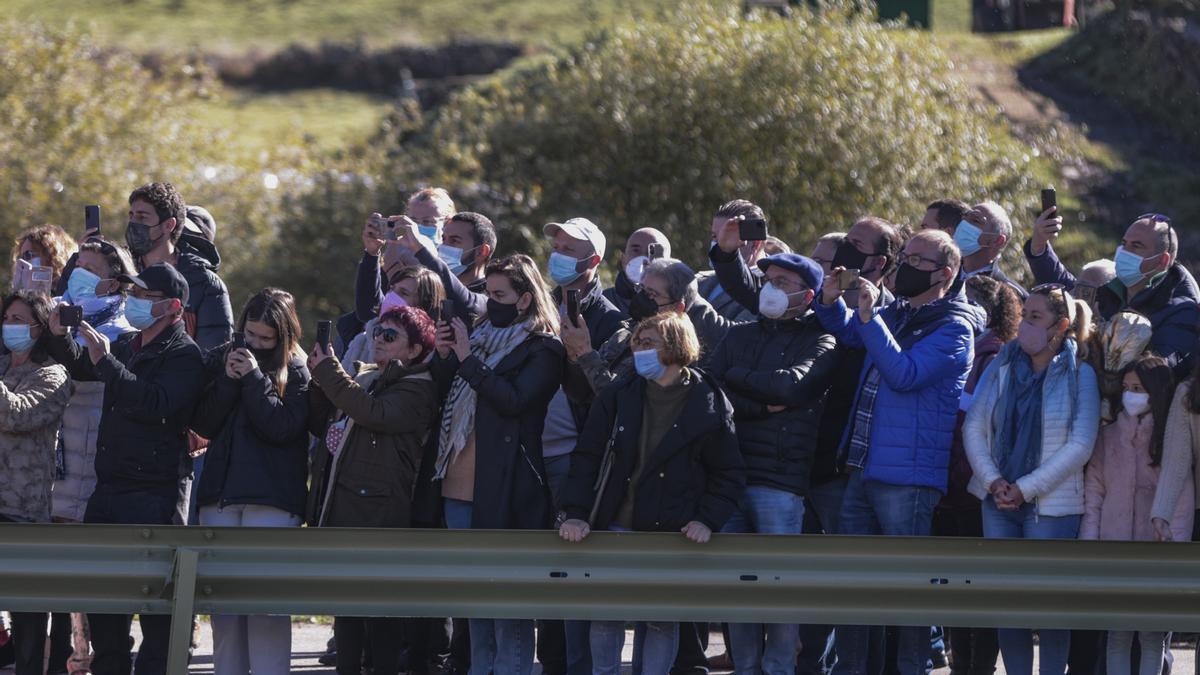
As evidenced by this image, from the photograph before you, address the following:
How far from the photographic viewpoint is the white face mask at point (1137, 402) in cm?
745

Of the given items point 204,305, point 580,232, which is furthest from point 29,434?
point 580,232

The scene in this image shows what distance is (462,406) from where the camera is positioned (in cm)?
773

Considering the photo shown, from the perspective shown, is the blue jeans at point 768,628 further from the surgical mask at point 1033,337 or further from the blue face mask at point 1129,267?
the blue face mask at point 1129,267

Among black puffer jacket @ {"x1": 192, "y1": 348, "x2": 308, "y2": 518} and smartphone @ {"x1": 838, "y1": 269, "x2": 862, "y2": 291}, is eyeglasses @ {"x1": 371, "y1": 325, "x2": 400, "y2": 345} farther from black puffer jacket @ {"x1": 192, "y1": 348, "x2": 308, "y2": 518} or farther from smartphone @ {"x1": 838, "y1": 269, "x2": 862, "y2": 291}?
smartphone @ {"x1": 838, "y1": 269, "x2": 862, "y2": 291}

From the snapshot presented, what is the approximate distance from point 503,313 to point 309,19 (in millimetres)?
45574

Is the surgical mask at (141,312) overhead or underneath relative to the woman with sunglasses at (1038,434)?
overhead

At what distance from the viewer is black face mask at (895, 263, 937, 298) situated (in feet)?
25.6

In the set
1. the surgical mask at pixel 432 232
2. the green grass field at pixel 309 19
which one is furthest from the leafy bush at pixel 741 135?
the green grass field at pixel 309 19

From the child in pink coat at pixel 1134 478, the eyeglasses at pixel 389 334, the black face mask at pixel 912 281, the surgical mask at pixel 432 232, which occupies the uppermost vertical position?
the surgical mask at pixel 432 232

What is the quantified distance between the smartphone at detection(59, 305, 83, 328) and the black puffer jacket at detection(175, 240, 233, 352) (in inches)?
55.4

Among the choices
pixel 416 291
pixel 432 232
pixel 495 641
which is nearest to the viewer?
pixel 495 641

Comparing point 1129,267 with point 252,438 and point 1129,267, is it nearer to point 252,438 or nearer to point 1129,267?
point 1129,267

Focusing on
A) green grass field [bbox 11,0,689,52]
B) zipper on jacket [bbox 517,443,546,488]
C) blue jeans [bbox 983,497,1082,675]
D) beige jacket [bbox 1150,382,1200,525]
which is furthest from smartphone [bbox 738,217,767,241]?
green grass field [bbox 11,0,689,52]

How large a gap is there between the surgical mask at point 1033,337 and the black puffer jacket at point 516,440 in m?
1.98
